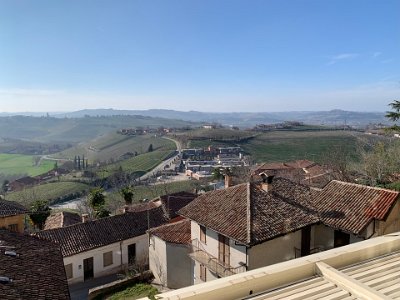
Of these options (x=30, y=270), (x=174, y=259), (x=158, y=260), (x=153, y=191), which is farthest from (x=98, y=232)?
(x=153, y=191)

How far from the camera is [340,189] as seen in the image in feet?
63.9

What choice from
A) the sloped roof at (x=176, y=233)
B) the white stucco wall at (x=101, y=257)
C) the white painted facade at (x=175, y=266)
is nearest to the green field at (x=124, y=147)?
the white stucco wall at (x=101, y=257)

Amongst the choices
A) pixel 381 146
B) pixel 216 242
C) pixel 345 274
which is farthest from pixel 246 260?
pixel 381 146

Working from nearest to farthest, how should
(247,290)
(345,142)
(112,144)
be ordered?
(247,290) → (345,142) → (112,144)

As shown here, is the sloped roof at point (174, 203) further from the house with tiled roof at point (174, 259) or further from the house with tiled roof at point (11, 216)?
the house with tiled roof at point (11, 216)

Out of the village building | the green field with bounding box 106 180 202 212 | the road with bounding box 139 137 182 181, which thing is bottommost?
the road with bounding box 139 137 182 181

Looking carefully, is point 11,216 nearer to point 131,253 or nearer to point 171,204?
point 131,253

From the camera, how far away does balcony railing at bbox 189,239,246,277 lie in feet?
51.7

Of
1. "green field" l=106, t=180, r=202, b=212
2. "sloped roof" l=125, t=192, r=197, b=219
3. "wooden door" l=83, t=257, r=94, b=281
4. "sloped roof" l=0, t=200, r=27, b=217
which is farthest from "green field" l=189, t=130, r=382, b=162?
"sloped roof" l=0, t=200, r=27, b=217

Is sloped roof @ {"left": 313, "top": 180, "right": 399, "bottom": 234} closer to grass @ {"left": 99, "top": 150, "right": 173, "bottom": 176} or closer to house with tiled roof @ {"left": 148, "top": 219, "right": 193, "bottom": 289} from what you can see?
house with tiled roof @ {"left": 148, "top": 219, "right": 193, "bottom": 289}

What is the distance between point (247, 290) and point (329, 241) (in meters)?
14.4

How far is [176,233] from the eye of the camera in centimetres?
2139

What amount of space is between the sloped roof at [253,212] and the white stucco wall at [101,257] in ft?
32.0

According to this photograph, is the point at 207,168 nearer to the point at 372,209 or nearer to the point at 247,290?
the point at 372,209
